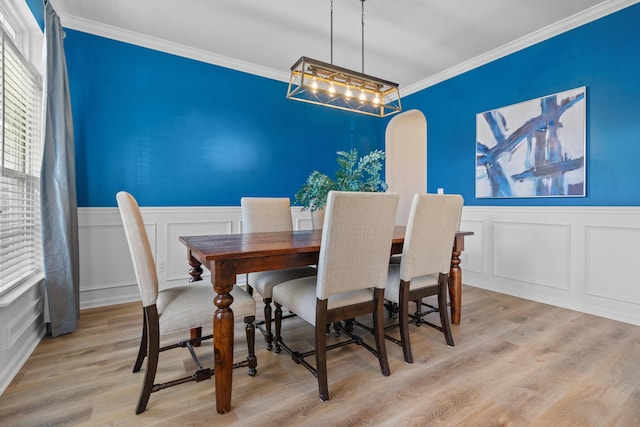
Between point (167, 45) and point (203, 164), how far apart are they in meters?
1.23

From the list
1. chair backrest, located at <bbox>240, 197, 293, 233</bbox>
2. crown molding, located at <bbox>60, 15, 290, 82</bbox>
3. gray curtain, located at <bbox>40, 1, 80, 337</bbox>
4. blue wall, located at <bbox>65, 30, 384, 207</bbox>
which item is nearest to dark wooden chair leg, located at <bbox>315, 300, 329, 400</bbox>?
chair backrest, located at <bbox>240, 197, 293, 233</bbox>

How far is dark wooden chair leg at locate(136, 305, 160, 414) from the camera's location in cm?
143

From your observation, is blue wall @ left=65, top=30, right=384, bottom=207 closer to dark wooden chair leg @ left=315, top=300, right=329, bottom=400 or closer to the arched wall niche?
the arched wall niche

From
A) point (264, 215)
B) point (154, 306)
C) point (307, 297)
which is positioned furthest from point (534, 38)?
point (154, 306)

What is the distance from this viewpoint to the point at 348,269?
1.60 m

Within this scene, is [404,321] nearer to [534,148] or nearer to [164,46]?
[534,148]

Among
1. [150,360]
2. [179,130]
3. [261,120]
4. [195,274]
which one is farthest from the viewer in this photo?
[261,120]

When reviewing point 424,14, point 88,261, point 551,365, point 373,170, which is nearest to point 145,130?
point 88,261

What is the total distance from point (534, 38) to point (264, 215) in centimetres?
312

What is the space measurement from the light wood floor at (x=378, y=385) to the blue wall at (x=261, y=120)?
54.9 inches

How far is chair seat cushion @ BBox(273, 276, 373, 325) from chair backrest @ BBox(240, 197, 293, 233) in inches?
36.1

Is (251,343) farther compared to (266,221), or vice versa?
(266,221)

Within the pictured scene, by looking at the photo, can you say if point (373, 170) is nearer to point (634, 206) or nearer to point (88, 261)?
point (634, 206)

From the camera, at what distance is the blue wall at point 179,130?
2.86 m
